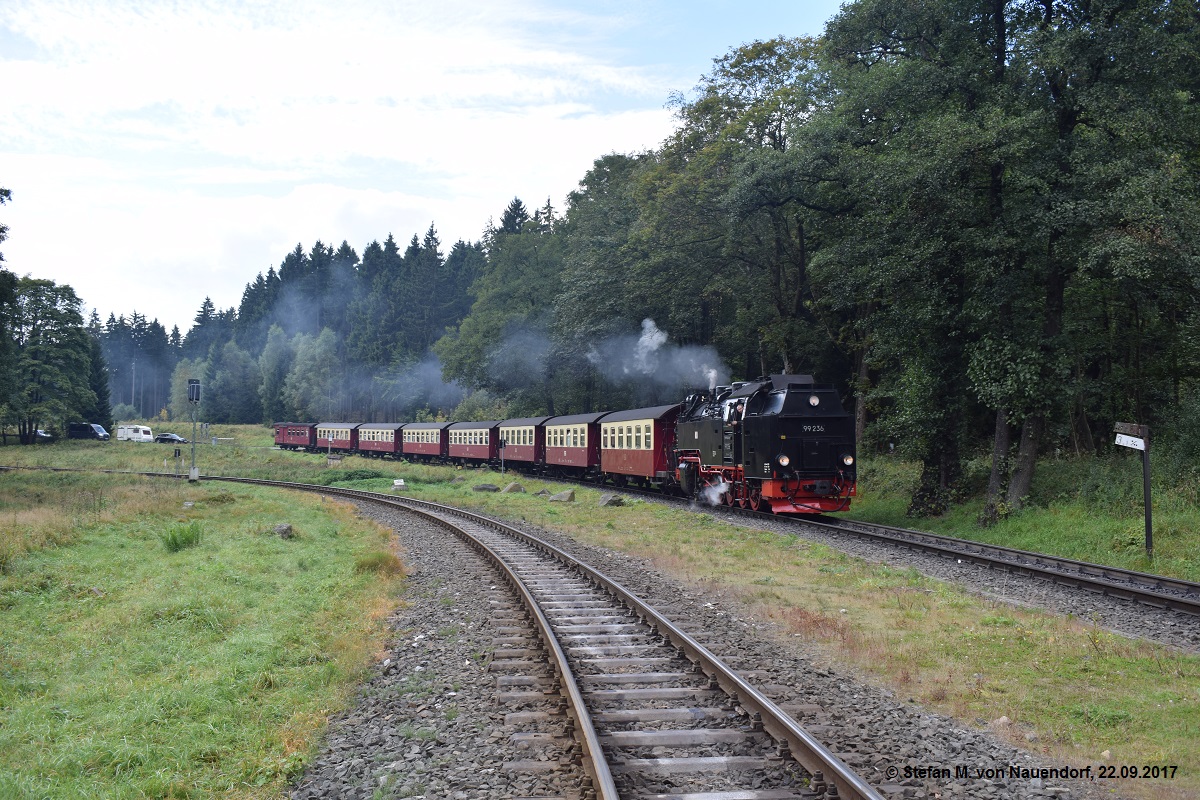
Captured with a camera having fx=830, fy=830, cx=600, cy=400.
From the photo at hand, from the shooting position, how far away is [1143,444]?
13.4 m

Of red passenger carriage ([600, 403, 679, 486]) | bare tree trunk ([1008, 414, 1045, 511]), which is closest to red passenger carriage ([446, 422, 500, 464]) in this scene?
red passenger carriage ([600, 403, 679, 486])

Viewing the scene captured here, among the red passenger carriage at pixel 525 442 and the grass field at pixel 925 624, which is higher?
the red passenger carriage at pixel 525 442

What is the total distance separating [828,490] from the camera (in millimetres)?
20812

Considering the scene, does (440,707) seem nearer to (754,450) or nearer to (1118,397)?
(754,450)

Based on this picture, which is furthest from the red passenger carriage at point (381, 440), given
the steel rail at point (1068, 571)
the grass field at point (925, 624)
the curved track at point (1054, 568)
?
the steel rail at point (1068, 571)

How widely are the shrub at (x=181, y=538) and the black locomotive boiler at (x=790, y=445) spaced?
12.8 metres

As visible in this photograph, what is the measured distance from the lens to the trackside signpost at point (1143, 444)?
530 inches

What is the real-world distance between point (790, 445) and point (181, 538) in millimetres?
13551

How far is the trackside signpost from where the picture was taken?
1346 centimetres

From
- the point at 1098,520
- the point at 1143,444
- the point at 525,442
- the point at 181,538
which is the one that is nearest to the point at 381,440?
the point at 525,442

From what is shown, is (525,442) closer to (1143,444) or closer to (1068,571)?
(1068,571)

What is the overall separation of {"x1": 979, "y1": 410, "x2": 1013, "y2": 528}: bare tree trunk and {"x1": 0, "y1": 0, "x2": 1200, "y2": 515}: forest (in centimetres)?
6

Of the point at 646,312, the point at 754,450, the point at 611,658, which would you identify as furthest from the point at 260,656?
the point at 646,312

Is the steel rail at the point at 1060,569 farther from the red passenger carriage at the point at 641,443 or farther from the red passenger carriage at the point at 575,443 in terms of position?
the red passenger carriage at the point at 575,443
